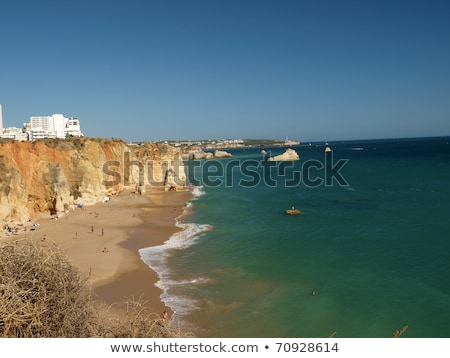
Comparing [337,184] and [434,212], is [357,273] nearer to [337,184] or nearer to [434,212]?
[434,212]

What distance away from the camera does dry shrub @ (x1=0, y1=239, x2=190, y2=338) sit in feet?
21.3

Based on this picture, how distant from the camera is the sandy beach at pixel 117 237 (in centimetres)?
1756

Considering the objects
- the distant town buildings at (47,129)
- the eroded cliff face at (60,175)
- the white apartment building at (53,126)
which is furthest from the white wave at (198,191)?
the white apartment building at (53,126)

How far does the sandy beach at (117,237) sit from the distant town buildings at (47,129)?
175 feet

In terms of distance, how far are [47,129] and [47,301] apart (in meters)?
102

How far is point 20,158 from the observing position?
31.0 metres

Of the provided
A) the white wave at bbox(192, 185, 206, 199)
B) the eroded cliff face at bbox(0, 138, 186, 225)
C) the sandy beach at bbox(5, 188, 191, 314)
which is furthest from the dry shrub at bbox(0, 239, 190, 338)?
the white wave at bbox(192, 185, 206, 199)

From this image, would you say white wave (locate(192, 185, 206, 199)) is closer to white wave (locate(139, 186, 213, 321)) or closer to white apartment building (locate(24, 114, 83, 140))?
white wave (locate(139, 186, 213, 321))

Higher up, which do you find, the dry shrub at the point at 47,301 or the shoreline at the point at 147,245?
the dry shrub at the point at 47,301

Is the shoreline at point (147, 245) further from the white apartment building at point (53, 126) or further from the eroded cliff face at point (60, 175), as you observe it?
the white apartment building at point (53, 126)

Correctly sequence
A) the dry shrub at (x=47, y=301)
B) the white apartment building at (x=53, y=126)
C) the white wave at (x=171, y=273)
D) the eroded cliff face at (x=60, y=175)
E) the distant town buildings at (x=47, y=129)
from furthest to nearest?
the white apartment building at (x=53, y=126)
the distant town buildings at (x=47, y=129)
the eroded cliff face at (x=60, y=175)
the white wave at (x=171, y=273)
the dry shrub at (x=47, y=301)

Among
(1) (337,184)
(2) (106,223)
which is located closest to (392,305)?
(2) (106,223)
